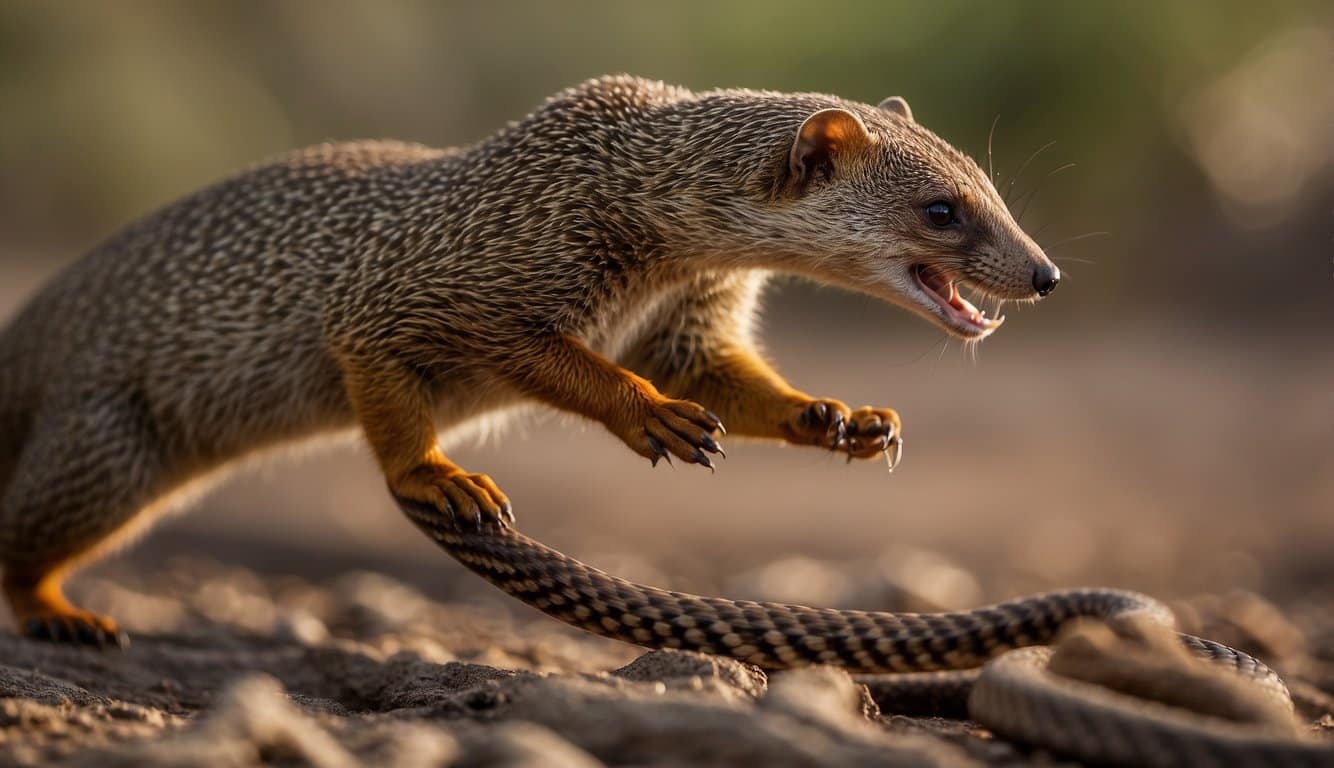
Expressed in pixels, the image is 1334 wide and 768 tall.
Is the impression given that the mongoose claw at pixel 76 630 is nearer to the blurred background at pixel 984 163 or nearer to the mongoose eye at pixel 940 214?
the mongoose eye at pixel 940 214

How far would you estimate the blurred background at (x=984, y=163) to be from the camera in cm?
1347

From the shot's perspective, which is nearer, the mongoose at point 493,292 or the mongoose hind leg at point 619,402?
the mongoose hind leg at point 619,402

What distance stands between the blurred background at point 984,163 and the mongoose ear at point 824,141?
631 cm

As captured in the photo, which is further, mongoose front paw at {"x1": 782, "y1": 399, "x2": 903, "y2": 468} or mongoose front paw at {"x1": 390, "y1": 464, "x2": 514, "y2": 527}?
mongoose front paw at {"x1": 782, "y1": 399, "x2": 903, "y2": 468}

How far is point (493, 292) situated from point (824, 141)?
1.46m

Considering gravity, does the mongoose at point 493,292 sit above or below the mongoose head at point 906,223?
below

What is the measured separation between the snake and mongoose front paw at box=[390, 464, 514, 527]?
0.04 meters

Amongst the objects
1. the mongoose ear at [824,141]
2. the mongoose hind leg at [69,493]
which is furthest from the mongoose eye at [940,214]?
the mongoose hind leg at [69,493]

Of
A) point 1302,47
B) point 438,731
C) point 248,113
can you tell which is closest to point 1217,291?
point 1302,47

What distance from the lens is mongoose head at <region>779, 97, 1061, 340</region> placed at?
5598 mm

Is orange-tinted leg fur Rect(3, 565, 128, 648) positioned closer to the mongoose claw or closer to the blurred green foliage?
the mongoose claw

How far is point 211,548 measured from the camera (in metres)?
11.5

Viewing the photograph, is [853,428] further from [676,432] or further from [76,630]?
[76,630]

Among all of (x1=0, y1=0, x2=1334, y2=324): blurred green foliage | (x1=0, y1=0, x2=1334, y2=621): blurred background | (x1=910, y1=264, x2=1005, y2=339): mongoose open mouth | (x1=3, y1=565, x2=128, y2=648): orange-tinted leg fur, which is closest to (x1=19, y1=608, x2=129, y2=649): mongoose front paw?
(x1=3, y1=565, x2=128, y2=648): orange-tinted leg fur
